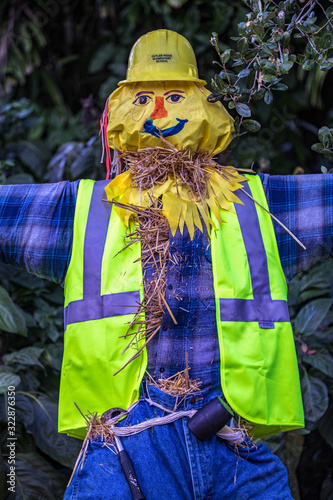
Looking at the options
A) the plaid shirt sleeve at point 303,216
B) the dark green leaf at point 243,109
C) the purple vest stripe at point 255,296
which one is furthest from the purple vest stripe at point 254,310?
the dark green leaf at point 243,109

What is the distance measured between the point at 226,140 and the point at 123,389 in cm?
79

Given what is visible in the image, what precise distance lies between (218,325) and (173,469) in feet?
1.24

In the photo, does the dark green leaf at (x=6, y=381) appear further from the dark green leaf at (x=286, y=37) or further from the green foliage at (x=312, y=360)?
the dark green leaf at (x=286, y=37)

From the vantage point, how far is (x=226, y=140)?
5.59 ft

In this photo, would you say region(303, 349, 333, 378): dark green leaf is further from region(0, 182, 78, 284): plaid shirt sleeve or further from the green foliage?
region(0, 182, 78, 284): plaid shirt sleeve

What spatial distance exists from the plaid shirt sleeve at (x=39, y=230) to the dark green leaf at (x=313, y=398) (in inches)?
41.6

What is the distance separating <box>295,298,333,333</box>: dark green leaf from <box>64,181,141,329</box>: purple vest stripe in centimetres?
90

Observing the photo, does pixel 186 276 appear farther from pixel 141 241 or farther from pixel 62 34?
pixel 62 34

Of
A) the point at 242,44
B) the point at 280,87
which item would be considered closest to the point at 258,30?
the point at 242,44

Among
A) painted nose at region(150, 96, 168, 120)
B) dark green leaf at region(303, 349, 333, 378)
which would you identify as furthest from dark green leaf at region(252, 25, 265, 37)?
dark green leaf at region(303, 349, 333, 378)

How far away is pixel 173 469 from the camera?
1405mm

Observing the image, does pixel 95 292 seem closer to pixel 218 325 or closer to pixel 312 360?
pixel 218 325

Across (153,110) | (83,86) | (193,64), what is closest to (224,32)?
(83,86)

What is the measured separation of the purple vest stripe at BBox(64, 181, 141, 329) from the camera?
59.9 inches
